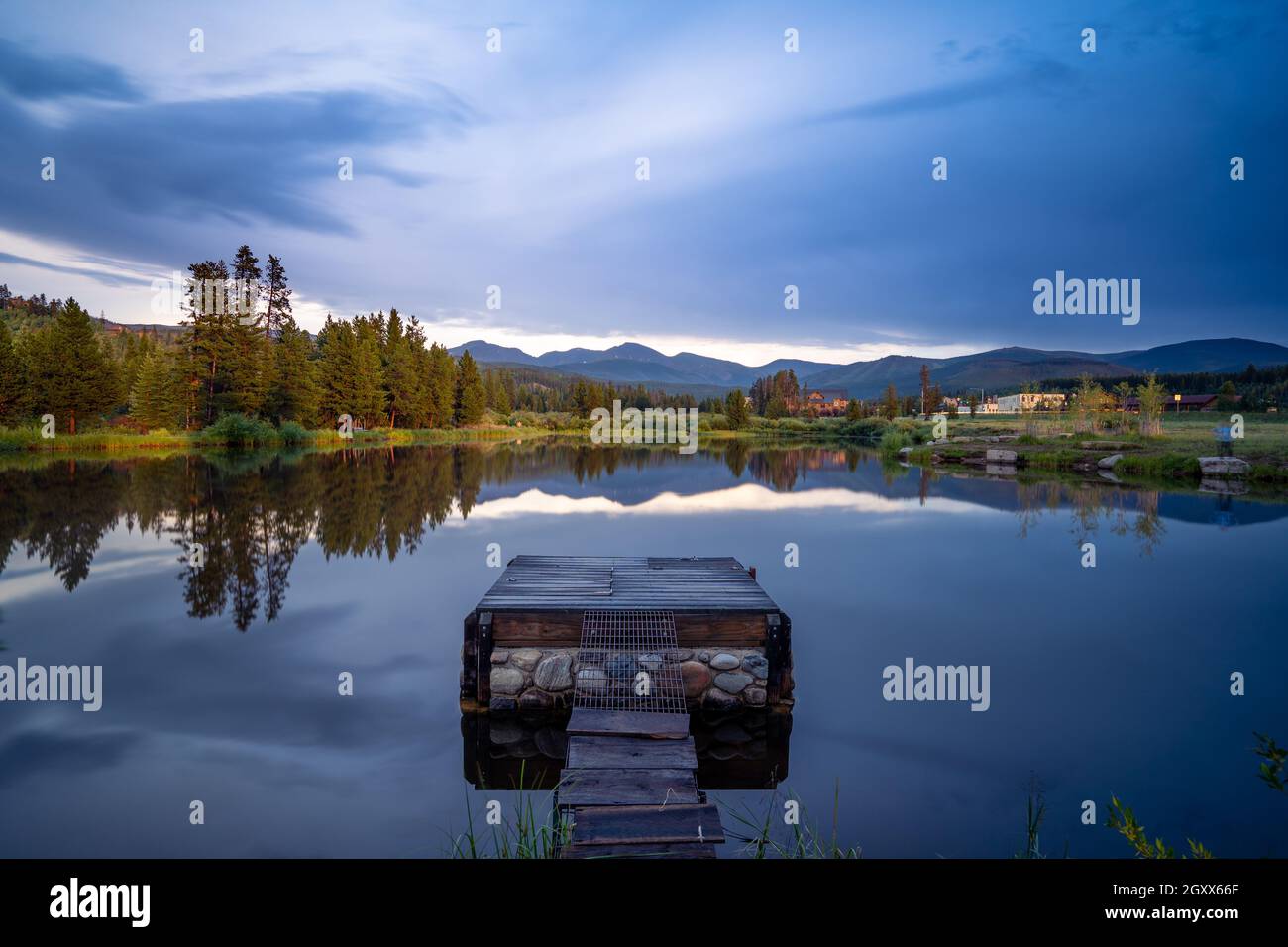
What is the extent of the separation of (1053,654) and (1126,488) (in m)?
17.7

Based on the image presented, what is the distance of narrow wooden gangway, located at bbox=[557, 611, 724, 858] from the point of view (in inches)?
132

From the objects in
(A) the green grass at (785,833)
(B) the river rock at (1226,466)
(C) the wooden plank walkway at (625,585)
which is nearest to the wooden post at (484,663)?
(C) the wooden plank walkway at (625,585)

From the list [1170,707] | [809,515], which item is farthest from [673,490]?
[1170,707]

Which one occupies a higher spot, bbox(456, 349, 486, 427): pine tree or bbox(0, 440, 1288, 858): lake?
bbox(456, 349, 486, 427): pine tree

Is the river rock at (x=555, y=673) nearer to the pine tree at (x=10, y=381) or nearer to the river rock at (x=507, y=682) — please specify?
the river rock at (x=507, y=682)

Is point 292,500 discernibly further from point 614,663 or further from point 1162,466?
point 1162,466

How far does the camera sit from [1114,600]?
962 centimetres

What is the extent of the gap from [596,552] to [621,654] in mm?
7355

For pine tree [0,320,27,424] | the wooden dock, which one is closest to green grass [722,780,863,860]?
the wooden dock

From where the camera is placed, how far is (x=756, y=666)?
582cm

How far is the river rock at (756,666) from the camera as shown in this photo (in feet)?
19.1

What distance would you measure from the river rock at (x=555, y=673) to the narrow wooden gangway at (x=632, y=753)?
18 cm

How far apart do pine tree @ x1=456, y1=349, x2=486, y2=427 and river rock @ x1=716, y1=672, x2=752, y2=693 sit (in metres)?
57.5

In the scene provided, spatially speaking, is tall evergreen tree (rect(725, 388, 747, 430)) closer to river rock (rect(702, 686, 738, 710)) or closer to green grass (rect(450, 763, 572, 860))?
river rock (rect(702, 686, 738, 710))
